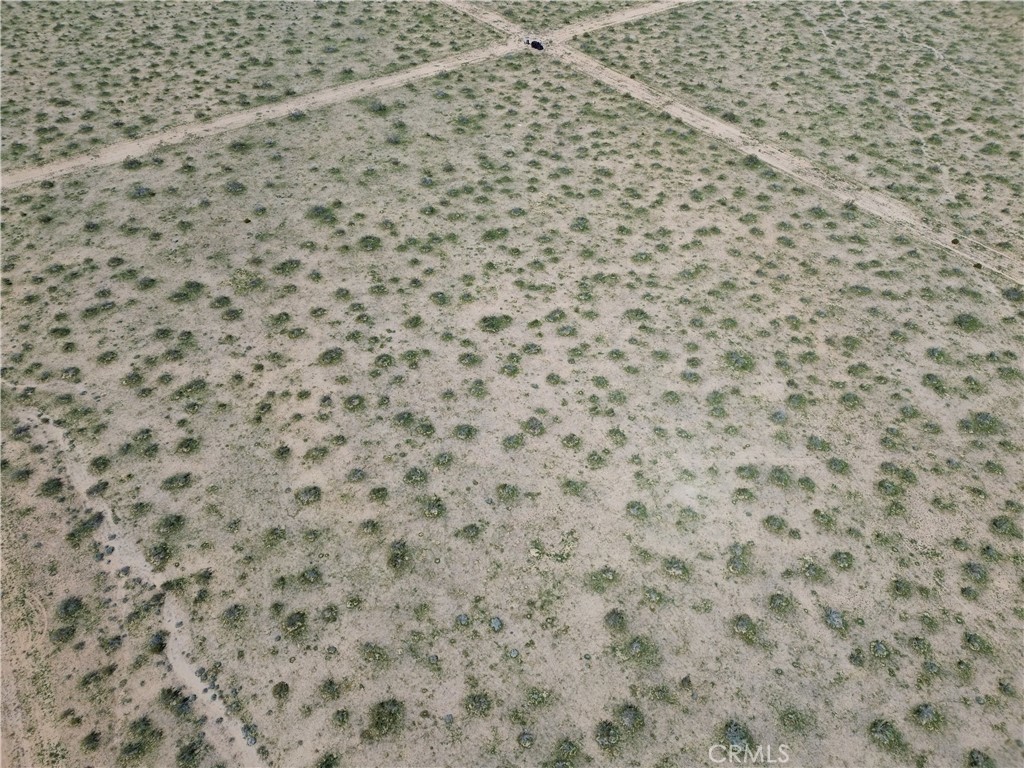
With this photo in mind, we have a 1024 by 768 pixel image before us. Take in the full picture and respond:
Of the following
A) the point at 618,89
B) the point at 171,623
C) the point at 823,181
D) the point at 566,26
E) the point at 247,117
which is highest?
the point at 566,26

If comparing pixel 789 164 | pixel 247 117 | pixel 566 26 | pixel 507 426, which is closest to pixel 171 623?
pixel 507 426

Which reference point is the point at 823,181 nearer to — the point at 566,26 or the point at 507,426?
the point at 507,426

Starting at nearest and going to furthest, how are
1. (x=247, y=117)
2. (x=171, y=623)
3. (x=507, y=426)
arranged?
(x=171, y=623), (x=507, y=426), (x=247, y=117)

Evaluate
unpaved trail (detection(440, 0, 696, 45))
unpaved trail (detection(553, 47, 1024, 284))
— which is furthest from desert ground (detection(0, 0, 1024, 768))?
unpaved trail (detection(440, 0, 696, 45))

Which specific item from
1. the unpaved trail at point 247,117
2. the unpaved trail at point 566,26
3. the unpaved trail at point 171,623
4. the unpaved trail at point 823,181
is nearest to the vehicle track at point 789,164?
the unpaved trail at point 823,181

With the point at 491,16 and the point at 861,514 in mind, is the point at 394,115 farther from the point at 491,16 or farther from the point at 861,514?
the point at 861,514
